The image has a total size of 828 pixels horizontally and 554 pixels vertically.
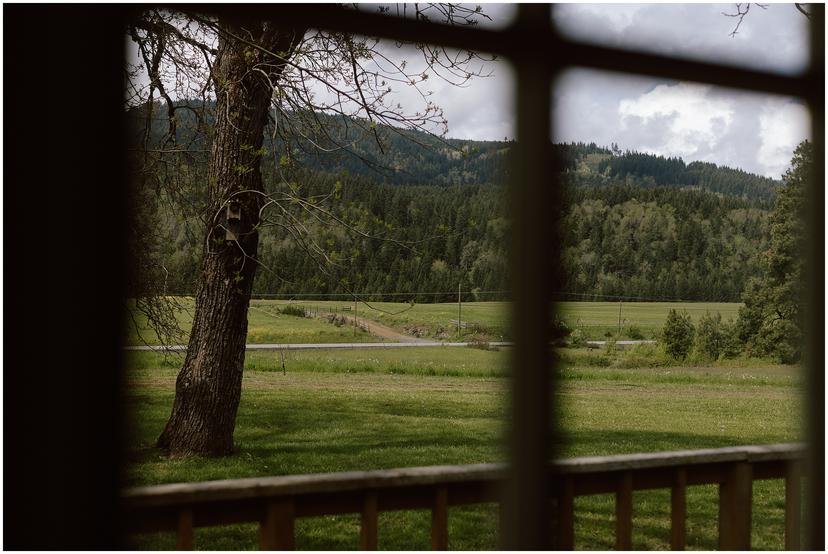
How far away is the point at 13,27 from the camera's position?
1.92 ft

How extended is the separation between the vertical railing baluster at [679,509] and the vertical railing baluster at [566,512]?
0.71 ft

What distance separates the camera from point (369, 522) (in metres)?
1.14

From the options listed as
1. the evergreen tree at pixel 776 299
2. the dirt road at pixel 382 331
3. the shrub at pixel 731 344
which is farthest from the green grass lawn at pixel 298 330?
the evergreen tree at pixel 776 299

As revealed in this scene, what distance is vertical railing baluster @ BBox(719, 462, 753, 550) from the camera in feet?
4.58

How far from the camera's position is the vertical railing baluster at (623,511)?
129cm

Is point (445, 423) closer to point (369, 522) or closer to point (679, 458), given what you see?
point (679, 458)

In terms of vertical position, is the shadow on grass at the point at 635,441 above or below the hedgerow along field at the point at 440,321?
below

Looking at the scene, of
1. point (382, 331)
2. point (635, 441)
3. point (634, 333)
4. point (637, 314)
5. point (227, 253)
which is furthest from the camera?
point (382, 331)

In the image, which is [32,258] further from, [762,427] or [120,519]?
[762,427]

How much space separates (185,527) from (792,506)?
114 cm

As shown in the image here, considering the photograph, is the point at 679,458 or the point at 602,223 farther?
the point at 602,223

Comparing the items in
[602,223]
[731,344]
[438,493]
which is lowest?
[731,344]

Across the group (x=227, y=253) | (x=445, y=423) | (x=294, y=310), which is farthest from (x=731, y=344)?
(x=227, y=253)

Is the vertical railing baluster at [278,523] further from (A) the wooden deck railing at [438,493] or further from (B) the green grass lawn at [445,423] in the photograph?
(B) the green grass lawn at [445,423]
